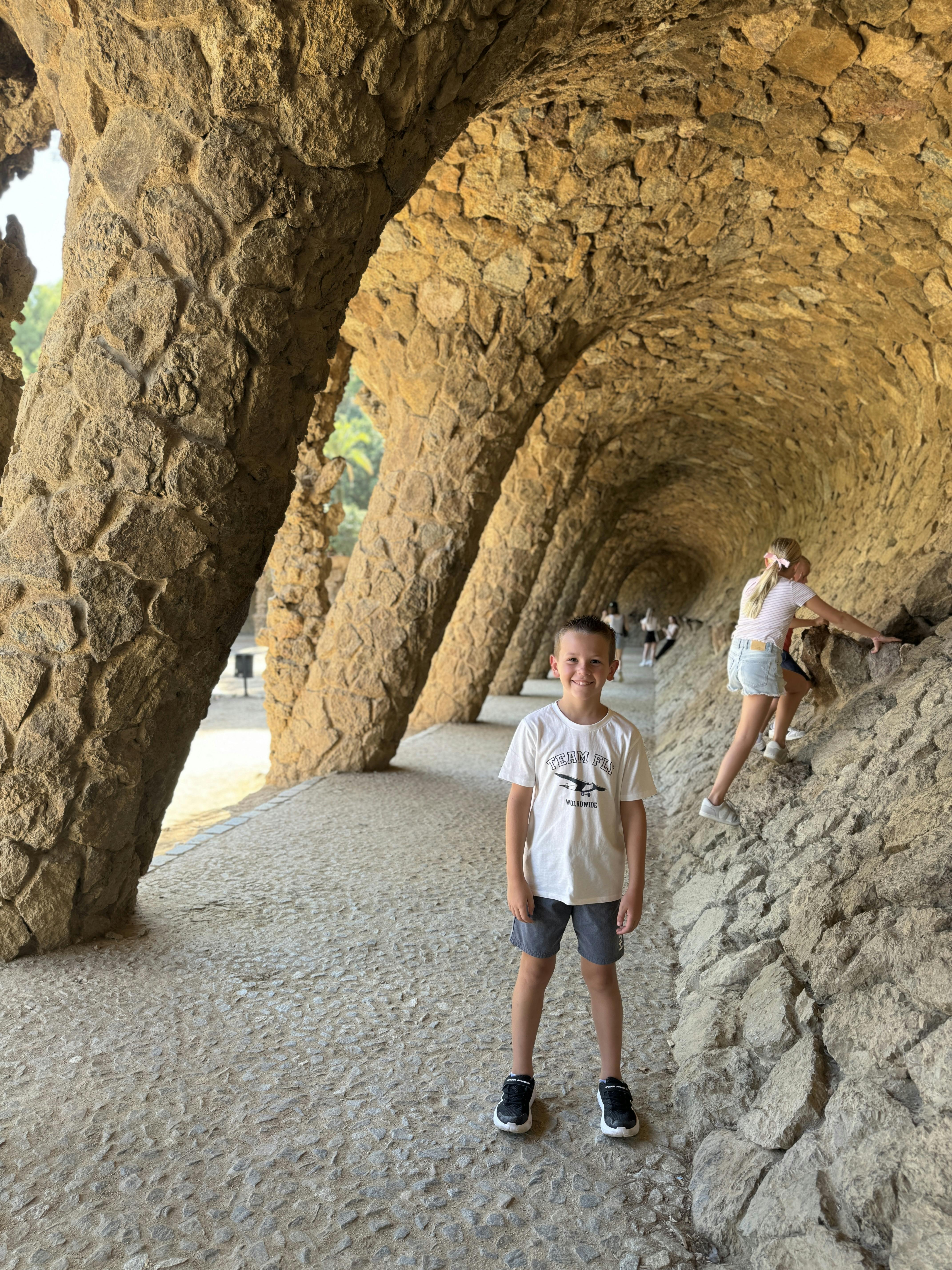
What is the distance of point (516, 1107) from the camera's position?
210cm

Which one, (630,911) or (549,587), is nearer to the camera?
(630,911)

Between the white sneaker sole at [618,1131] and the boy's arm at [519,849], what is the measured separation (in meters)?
0.52

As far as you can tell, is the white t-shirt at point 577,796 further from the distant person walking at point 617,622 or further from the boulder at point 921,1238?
the distant person walking at point 617,622

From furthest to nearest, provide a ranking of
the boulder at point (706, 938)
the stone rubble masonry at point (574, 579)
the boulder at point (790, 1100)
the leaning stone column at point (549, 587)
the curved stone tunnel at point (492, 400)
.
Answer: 1. the stone rubble masonry at point (574, 579)
2. the leaning stone column at point (549, 587)
3. the boulder at point (706, 938)
4. the curved stone tunnel at point (492, 400)
5. the boulder at point (790, 1100)

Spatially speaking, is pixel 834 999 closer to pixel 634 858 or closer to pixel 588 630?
pixel 634 858

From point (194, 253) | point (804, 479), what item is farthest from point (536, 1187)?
point (804, 479)

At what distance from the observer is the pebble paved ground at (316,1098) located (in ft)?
5.65

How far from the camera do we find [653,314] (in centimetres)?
727

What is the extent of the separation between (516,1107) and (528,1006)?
0.23 m

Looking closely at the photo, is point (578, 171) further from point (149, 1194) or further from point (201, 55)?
point (149, 1194)

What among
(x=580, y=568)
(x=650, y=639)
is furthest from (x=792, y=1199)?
(x=650, y=639)

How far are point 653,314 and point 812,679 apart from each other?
3980 mm

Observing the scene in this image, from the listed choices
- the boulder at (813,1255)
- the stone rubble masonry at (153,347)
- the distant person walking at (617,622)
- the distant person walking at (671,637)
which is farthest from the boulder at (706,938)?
the distant person walking at (671,637)

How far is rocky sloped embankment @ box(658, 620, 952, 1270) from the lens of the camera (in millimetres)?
1549
